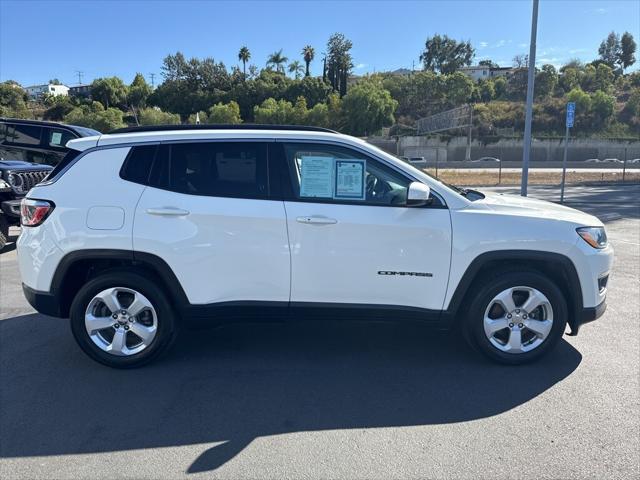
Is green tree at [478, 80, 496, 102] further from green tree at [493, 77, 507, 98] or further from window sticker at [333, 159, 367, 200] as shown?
window sticker at [333, 159, 367, 200]

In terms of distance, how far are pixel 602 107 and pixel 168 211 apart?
94.1 metres

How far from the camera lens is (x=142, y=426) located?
3.22 m

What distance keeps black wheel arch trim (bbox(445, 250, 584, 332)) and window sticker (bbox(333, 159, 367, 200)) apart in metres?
1.01

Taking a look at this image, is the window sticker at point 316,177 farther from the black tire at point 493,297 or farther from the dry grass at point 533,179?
the dry grass at point 533,179

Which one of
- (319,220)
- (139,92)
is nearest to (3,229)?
(319,220)

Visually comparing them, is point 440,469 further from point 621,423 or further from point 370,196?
point 370,196

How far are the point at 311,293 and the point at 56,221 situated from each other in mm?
2057

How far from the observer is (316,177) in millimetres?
3869

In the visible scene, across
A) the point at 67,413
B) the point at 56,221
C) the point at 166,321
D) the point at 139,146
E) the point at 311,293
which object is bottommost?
the point at 67,413

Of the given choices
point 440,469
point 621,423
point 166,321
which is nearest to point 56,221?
point 166,321

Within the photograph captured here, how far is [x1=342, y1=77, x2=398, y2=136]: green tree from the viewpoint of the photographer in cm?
8194

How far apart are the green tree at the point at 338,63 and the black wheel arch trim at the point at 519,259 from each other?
114 metres

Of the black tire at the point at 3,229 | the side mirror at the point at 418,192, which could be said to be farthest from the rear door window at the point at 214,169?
the black tire at the point at 3,229

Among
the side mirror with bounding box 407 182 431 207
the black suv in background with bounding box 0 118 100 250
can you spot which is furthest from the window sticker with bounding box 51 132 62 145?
the side mirror with bounding box 407 182 431 207
